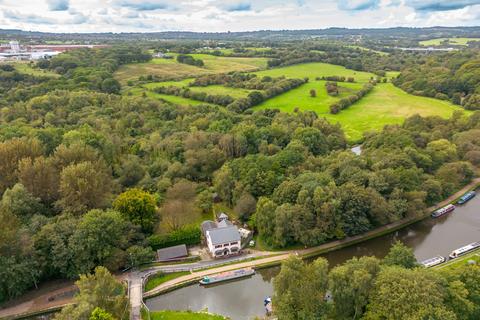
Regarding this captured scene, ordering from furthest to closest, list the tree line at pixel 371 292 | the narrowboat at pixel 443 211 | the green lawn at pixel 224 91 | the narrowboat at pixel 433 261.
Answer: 1. the green lawn at pixel 224 91
2. the narrowboat at pixel 443 211
3. the narrowboat at pixel 433 261
4. the tree line at pixel 371 292

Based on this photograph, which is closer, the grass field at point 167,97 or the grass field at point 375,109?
the grass field at point 375,109

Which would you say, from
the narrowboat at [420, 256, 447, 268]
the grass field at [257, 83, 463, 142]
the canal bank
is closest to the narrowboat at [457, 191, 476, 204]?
the canal bank

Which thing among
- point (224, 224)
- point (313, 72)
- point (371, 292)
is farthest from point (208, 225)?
point (313, 72)

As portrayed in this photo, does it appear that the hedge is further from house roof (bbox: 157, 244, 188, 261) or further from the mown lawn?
the mown lawn

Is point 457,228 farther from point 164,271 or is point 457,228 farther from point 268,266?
point 164,271

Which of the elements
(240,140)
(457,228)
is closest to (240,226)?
(240,140)

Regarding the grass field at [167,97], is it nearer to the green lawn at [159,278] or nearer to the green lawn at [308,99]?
the green lawn at [308,99]

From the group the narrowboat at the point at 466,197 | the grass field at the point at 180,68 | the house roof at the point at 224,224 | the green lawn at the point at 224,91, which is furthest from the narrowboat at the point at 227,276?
the grass field at the point at 180,68
